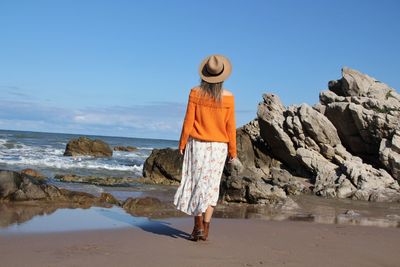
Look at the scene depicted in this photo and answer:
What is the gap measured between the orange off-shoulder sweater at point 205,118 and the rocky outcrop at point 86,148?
3535 centimetres

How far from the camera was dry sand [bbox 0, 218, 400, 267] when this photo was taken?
4523 millimetres

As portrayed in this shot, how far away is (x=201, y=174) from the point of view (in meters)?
5.80

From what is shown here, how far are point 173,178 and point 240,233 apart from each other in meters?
15.0

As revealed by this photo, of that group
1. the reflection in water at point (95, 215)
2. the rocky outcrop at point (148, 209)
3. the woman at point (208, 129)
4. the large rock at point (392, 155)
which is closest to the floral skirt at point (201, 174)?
the woman at point (208, 129)

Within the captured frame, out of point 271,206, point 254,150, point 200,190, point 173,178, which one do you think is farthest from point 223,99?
point 254,150

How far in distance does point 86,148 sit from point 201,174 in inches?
1440

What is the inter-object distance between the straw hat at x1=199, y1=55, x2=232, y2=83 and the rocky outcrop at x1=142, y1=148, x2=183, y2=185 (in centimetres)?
1518

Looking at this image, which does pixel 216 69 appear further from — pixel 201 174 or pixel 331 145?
pixel 331 145

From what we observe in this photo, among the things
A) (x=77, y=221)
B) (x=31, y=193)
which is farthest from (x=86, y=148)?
(x=77, y=221)

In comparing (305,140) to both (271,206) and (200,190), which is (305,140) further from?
(200,190)

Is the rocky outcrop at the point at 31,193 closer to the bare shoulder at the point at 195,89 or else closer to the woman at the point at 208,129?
the woman at the point at 208,129

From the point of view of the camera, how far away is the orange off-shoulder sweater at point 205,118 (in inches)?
228

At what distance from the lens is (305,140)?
23562 millimetres

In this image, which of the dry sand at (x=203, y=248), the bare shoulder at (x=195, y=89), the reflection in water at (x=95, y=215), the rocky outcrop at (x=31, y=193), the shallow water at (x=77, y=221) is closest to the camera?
the dry sand at (x=203, y=248)
